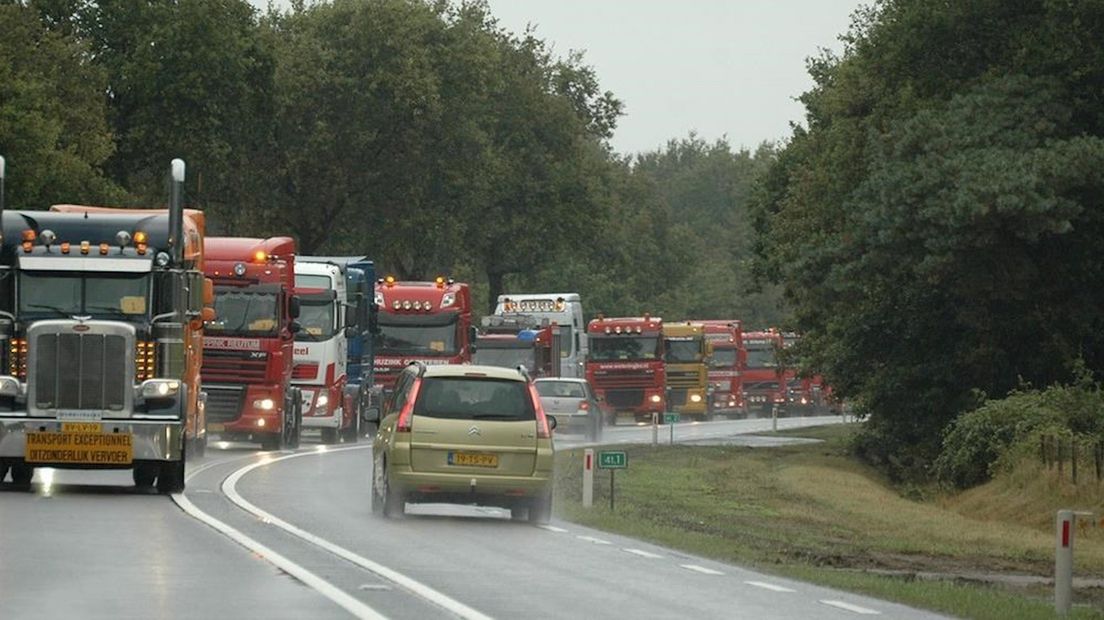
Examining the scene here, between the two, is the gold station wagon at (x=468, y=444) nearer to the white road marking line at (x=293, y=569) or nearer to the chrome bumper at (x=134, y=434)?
the white road marking line at (x=293, y=569)

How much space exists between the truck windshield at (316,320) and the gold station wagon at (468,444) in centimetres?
2344

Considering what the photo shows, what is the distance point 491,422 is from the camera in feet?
87.4

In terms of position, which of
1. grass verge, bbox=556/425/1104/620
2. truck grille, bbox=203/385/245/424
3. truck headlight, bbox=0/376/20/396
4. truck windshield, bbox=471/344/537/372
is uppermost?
truck windshield, bbox=471/344/537/372

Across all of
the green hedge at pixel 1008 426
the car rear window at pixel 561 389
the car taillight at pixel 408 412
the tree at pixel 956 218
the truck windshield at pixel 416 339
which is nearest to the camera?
the car taillight at pixel 408 412

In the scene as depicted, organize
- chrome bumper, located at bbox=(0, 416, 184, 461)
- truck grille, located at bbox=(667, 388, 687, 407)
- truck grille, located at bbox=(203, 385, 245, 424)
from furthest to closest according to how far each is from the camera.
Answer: truck grille, located at bbox=(667, 388, 687, 407)
truck grille, located at bbox=(203, 385, 245, 424)
chrome bumper, located at bbox=(0, 416, 184, 461)

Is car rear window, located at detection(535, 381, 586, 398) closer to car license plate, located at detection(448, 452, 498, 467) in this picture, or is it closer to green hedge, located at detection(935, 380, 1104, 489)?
green hedge, located at detection(935, 380, 1104, 489)

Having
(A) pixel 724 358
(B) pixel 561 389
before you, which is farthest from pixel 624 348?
(B) pixel 561 389

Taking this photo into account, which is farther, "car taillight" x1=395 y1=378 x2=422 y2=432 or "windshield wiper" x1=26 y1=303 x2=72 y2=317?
"windshield wiper" x1=26 y1=303 x2=72 y2=317

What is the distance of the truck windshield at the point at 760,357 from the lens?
10025cm

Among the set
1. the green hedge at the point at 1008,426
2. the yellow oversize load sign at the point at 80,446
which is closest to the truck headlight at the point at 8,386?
the yellow oversize load sign at the point at 80,446

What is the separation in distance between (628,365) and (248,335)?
1366 inches

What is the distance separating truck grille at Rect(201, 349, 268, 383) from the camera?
45.0 m

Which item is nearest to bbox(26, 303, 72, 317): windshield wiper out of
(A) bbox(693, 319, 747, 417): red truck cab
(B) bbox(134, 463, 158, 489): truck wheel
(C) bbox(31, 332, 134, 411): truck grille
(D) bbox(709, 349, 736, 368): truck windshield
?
(C) bbox(31, 332, 134, 411): truck grille

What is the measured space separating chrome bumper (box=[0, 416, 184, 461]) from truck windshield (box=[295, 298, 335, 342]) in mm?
21477
